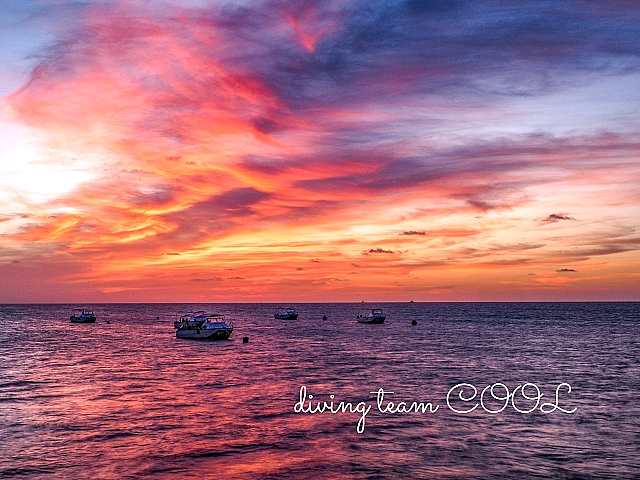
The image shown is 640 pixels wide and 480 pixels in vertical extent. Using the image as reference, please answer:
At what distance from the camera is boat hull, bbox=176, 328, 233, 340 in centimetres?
10631

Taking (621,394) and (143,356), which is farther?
(143,356)

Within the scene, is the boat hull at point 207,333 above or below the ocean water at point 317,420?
above

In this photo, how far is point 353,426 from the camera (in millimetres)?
36062

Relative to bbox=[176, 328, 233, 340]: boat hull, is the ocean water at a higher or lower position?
lower

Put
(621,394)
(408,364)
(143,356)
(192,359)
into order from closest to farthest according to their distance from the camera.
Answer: (621,394) → (408,364) → (192,359) → (143,356)

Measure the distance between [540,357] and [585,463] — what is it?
5591 cm

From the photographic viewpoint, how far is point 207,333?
352 feet

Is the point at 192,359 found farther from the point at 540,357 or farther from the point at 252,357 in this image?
the point at 540,357

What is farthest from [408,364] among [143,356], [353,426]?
[143,356]

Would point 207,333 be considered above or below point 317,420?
above

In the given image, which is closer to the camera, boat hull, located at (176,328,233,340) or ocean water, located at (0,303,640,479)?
ocean water, located at (0,303,640,479)

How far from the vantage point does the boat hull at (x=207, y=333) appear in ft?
349

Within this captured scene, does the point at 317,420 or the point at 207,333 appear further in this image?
the point at 207,333

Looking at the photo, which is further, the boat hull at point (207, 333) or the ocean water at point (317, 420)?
the boat hull at point (207, 333)
